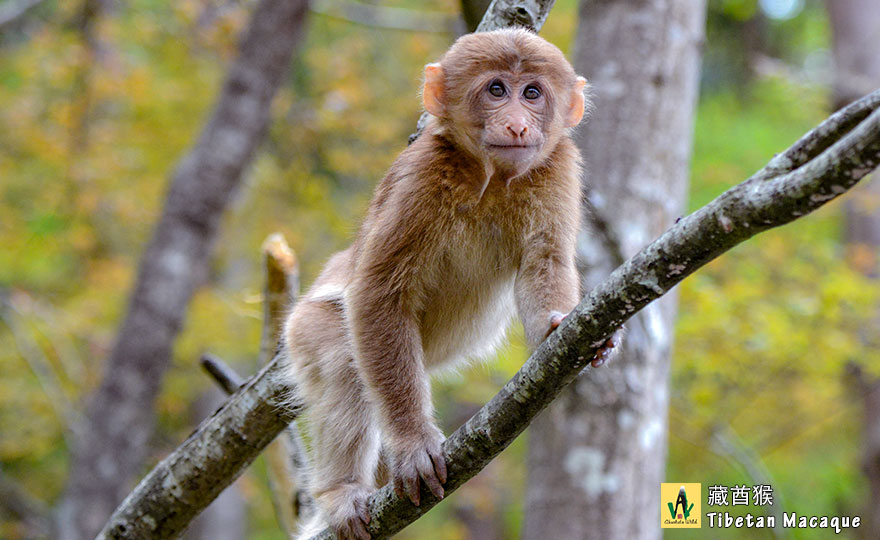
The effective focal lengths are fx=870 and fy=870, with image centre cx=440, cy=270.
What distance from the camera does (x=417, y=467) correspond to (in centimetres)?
304

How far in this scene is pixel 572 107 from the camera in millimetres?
3854

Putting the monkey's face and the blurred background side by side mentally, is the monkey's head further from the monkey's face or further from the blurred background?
the blurred background

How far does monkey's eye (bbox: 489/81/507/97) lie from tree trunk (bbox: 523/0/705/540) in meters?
1.49

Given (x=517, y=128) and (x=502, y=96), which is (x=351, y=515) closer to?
(x=517, y=128)

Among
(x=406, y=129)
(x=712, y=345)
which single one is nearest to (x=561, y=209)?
(x=712, y=345)

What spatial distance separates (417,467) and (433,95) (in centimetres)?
157

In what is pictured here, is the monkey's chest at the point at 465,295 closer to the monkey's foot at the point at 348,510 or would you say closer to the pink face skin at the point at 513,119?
the pink face skin at the point at 513,119

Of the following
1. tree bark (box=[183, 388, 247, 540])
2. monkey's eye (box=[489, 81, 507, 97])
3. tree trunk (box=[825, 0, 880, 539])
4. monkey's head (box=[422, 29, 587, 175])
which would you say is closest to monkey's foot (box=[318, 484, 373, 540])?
monkey's head (box=[422, 29, 587, 175])

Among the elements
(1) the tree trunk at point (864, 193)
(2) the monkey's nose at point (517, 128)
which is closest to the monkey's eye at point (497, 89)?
(2) the monkey's nose at point (517, 128)

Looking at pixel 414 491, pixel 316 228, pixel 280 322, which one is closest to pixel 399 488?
pixel 414 491

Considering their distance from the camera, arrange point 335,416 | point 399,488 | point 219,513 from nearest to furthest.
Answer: point 399,488 → point 335,416 → point 219,513

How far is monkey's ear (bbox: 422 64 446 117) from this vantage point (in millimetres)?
3680

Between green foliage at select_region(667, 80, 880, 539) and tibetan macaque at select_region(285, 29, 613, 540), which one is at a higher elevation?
green foliage at select_region(667, 80, 880, 539)

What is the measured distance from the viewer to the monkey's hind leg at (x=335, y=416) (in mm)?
3738
